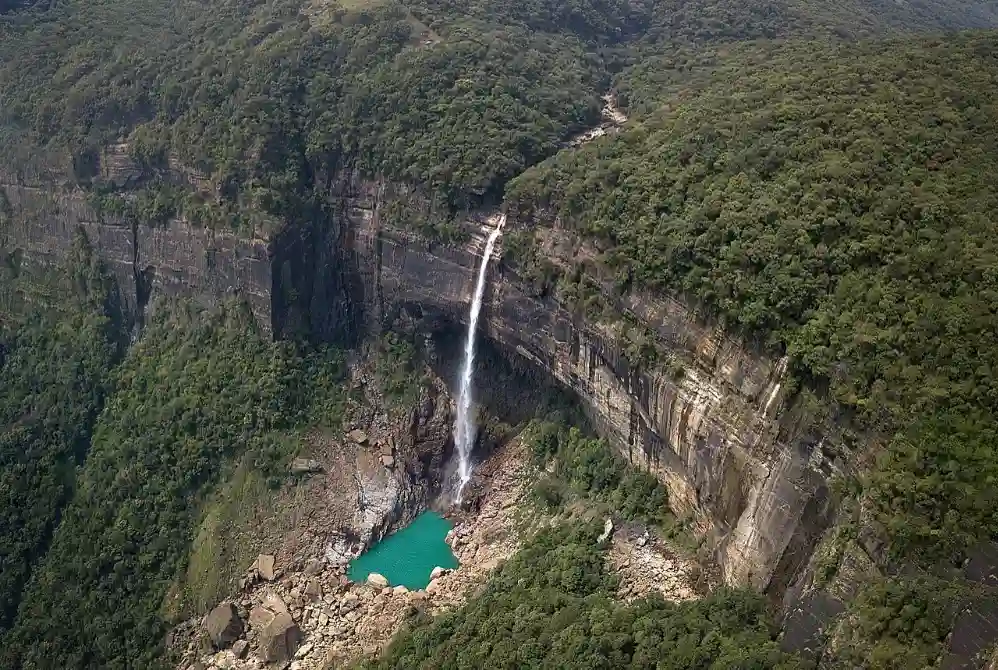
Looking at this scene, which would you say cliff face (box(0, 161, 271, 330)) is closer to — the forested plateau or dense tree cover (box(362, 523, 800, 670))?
the forested plateau

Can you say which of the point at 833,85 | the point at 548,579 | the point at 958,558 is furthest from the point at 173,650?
the point at 833,85

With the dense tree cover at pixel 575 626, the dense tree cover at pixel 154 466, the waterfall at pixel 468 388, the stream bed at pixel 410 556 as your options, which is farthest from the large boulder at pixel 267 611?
the waterfall at pixel 468 388

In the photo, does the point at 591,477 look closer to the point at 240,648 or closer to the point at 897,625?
the point at 240,648

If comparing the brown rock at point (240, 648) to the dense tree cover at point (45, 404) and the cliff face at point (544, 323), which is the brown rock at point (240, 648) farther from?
the cliff face at point (544, 323)

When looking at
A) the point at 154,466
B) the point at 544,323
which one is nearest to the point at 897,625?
the point at 544,323

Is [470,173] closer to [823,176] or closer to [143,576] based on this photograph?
[823,176]
